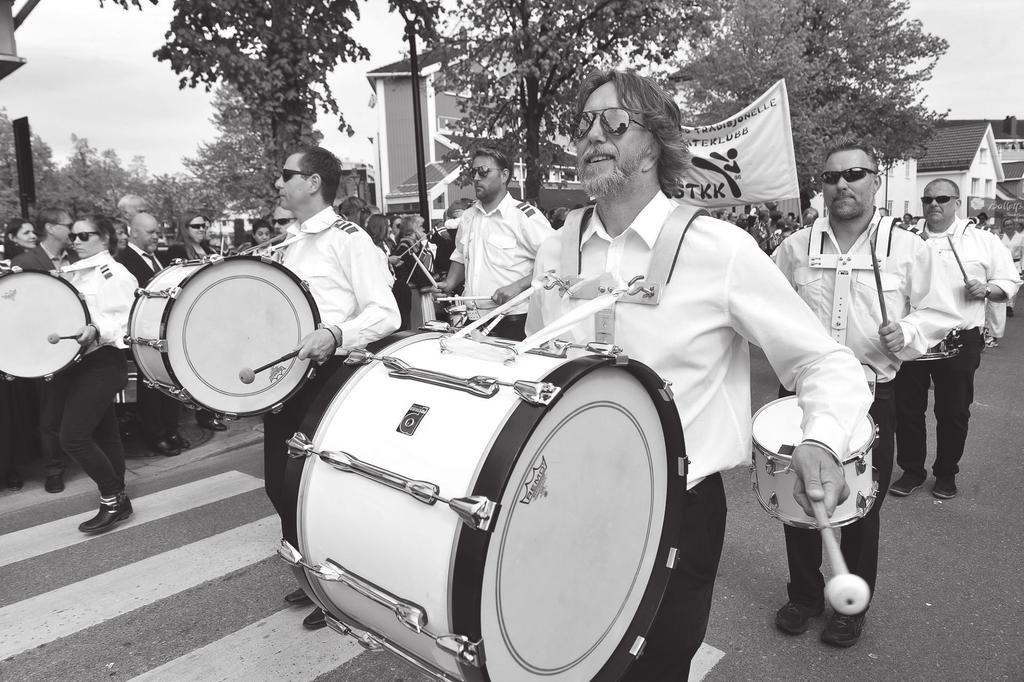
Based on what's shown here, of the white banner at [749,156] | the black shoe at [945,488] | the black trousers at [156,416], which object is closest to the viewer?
the black shoe at [945,488]

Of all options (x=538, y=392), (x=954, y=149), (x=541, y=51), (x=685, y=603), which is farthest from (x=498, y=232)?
(x=954, y=149)

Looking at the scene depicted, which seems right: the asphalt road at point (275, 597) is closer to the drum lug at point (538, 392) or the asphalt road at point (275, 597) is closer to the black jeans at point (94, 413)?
the black jeans at point (94, 413)

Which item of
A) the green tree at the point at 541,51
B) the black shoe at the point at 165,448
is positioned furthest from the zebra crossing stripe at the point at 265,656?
the green tree at the point at 541,51

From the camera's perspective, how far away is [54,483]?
544 centimetres

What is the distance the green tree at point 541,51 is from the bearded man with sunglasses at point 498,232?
7.95 meters

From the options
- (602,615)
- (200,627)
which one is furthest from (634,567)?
(200,627)

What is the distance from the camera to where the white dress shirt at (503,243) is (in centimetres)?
578

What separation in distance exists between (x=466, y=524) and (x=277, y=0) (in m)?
8.31

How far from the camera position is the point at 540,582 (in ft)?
5.24

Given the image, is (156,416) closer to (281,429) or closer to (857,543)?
(281,429)

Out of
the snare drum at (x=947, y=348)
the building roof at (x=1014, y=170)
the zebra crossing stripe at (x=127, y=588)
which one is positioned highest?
the building roof at (x=1014, y=170)

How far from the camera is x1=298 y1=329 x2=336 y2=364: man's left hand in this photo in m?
2.98

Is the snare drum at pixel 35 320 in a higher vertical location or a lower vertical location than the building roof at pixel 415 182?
lower

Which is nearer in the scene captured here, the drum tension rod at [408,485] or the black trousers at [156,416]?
the drum tension rod at [408,485]
